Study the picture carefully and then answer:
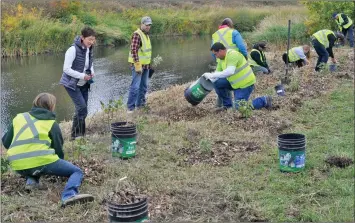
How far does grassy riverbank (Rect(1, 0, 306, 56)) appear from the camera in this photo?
22891 millimetres

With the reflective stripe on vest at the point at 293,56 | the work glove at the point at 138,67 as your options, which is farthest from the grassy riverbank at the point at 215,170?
the reflective stripe on vest at the point at 293,56

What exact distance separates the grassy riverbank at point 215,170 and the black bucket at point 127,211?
1.79 ft

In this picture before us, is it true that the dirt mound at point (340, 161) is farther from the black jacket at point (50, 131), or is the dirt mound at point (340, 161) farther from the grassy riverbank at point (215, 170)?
the black jacket at point (50, 131)

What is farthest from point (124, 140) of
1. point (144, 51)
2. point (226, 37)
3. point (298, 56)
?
point (298, 56)

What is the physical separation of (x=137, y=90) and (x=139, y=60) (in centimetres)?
53

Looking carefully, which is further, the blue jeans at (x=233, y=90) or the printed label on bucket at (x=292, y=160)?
the blue jeans at (x=233, y=90)

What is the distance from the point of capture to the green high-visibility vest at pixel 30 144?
474 centimetres

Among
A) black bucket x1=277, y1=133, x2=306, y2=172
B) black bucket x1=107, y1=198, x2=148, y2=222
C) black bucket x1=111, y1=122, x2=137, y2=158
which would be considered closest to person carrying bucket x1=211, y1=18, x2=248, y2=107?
black bucket x1=111, y1=122, x2=137, y2=158

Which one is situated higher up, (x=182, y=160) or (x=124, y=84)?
(x=182, y=160)

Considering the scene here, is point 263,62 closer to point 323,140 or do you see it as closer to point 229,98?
point 229,98

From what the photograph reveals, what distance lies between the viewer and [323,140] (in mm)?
6531

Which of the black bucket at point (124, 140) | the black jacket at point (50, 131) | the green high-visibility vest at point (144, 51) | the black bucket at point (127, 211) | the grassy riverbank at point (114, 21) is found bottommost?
the grassy riverbank at point (114, 21)

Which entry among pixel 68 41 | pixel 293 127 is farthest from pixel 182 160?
pixel 68 41

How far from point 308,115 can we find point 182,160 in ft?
9.68
